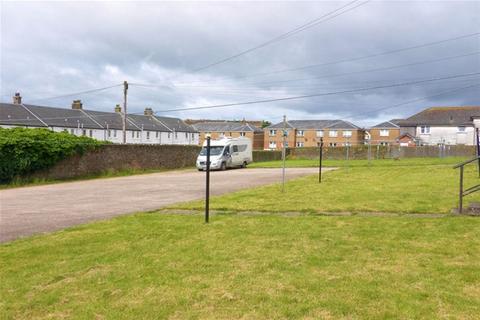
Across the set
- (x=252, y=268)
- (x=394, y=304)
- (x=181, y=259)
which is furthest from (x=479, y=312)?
(x=181, y=259)

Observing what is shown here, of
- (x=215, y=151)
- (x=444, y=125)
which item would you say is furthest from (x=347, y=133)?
(x=215, y=151)

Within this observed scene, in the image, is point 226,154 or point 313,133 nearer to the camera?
point 226,154

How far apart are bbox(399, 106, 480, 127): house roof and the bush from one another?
195ft

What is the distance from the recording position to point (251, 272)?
536 cm

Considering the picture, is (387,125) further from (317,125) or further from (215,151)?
(215,151)

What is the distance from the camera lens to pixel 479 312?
399 cm

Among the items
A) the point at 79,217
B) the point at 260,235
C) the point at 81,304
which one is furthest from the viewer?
the point at 79,217

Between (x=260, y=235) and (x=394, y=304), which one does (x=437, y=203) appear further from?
(x=394, y=304)

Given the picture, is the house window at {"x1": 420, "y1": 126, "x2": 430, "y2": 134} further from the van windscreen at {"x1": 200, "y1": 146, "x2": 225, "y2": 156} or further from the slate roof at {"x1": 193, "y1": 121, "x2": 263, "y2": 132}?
the van windscreen at {"x1": 200, "y1": 146, "x2": 225, "y2": 156}

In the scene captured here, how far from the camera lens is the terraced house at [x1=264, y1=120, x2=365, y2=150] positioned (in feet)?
286

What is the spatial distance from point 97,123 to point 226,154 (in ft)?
132

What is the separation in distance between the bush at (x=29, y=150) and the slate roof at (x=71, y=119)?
3462 cm

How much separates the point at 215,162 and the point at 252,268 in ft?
84.6

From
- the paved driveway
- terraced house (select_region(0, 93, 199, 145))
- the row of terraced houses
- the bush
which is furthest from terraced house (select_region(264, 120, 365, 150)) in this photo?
the paved driveway
